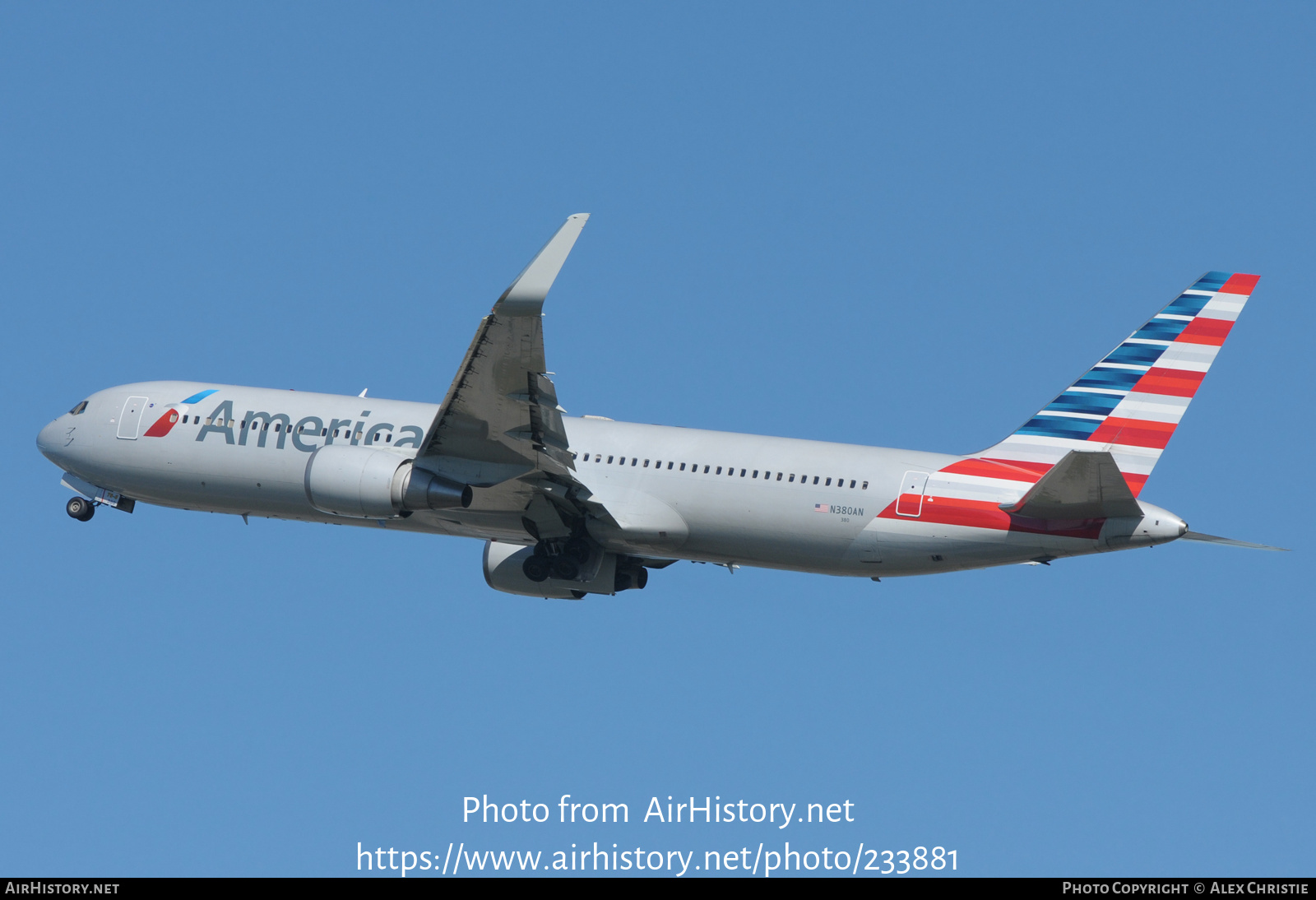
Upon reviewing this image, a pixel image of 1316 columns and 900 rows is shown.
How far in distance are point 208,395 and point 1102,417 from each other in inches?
832

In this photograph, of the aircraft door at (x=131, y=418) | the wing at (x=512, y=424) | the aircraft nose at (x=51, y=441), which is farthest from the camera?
the aircraft nose at (x=51, y=441)

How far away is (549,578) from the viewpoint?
38.8 m

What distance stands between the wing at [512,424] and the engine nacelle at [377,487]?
385 millimetres

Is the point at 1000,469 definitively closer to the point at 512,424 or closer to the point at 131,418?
the point at 512,424

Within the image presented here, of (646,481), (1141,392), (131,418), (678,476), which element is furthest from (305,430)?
(1141,392)

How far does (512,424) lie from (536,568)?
5726 millimetres

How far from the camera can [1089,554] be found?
33156 millimetres

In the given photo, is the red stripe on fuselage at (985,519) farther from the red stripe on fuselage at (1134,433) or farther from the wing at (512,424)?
the wing at (512,424)

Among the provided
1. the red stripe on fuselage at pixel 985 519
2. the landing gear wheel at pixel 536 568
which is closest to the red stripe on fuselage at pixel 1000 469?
the red stripe on fuselage at pixel 985 519

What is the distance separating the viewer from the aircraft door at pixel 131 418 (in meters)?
40.1

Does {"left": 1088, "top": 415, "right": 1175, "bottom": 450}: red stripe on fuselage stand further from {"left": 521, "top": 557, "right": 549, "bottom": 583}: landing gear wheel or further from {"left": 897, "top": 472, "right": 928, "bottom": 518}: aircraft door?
{"left": 521, "top": 557, "right": 549, "bottom": 583}: landing gear wheel

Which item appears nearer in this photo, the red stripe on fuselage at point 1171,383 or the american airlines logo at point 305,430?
the red stripe on fuselage at point 1171,383

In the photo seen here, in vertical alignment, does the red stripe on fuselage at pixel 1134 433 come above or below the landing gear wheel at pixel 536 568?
above
